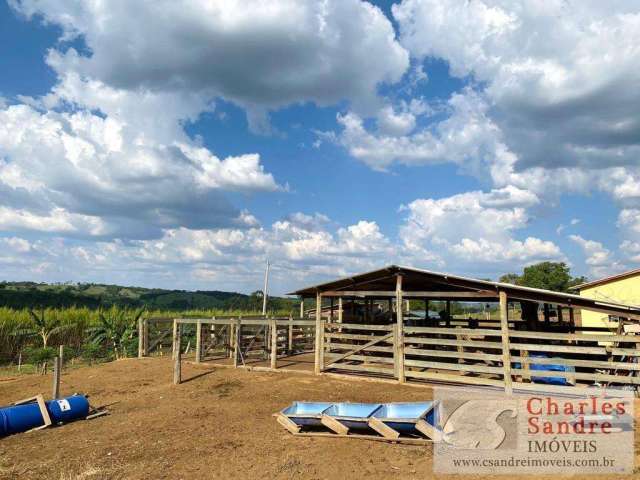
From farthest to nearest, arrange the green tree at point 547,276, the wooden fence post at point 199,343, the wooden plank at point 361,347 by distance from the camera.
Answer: the green tree at point 547,276 < the wooden fence post at point 199,343 < the wooden plank at point 361,347

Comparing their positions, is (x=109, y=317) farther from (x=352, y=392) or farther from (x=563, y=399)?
(x=563, y=399)

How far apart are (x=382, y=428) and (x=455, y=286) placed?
6821 mm

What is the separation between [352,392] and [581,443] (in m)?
5.93

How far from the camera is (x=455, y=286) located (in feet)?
46.3

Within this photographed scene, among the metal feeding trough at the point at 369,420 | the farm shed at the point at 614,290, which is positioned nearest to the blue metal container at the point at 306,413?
the metal feeding trough at the point at 369,420

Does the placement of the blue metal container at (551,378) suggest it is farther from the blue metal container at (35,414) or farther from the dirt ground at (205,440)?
the blue metal container at (35,414)

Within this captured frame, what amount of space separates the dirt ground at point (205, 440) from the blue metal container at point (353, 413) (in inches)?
11.9

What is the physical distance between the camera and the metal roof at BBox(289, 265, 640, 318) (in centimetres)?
1172

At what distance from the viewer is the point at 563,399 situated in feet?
34.9

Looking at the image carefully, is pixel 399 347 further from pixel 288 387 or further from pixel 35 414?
pixel 35 414

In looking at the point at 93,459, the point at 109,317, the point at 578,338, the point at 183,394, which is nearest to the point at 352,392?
the point at 183,394
